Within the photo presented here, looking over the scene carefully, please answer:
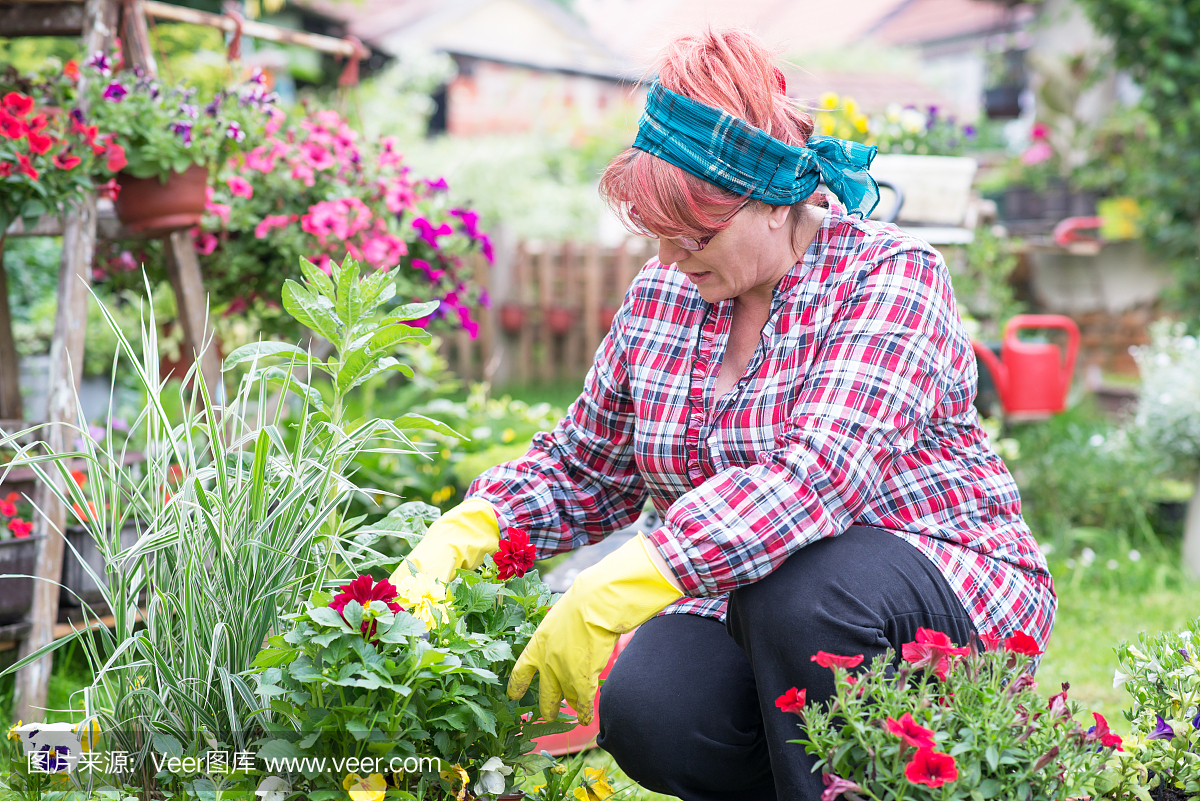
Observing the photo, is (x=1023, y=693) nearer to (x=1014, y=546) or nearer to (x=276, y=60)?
(x=1014, y=546)

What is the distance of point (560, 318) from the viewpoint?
661 centimetres

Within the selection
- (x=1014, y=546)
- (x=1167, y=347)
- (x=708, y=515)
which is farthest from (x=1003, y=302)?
(x=708, y=515)

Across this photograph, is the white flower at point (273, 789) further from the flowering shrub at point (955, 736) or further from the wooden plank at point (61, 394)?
the wooden plank at point (61, 394)

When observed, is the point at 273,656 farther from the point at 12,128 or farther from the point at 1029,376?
the point at 1029,376

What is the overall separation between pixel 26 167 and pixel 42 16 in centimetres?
54

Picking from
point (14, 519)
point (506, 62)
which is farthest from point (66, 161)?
point (506, 62)

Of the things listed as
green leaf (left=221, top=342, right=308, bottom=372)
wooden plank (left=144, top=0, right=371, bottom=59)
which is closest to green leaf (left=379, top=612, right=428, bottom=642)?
green leaf (left=221, top=342, right=308, bottom=372)

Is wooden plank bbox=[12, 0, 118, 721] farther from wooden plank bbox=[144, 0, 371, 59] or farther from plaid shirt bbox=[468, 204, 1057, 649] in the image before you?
plaid shirt bbox=[468, 204, 1057, 649]

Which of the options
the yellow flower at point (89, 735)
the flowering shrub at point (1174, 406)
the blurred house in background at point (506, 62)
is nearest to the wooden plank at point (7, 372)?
the yellow flower at point (89, 735)

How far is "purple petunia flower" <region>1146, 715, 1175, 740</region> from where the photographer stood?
3.72 ft

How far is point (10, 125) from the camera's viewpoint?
5.79 feet

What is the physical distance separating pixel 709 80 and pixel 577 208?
7.55 metres

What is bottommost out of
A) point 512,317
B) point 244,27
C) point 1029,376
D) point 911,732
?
point 512,317

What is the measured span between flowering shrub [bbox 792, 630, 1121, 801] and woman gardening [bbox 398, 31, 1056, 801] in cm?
20
